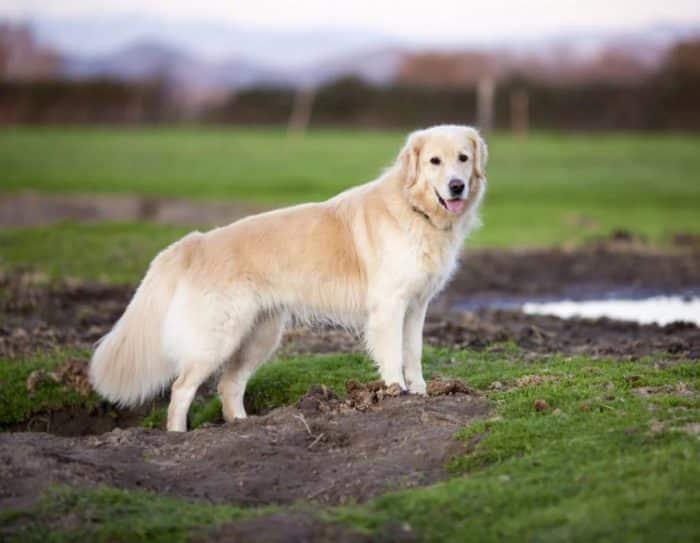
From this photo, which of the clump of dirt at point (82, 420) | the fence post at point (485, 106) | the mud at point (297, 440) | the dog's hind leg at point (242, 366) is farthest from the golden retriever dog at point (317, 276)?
the fence post at point (485, 106)

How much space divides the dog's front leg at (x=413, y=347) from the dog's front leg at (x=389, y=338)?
368 mm

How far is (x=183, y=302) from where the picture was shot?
880 centimetres

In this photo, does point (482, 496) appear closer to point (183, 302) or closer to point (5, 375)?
point (183, 302)

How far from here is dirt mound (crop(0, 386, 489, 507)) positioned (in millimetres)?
6676

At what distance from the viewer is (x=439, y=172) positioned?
873 cm

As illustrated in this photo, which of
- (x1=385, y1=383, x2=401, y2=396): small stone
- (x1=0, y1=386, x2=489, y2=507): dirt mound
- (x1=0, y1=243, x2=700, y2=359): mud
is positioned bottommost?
(x1=0, y1=243, x2=700, y2=359): mud

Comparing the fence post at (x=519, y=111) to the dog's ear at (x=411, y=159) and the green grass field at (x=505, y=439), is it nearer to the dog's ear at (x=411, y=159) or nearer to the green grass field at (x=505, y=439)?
the green grass field at (x=505, y=439)

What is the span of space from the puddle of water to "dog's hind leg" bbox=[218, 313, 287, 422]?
5.02 metres

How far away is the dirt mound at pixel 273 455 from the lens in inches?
263

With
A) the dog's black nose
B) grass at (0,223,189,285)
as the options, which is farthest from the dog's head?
grass at (0,223,189,285)

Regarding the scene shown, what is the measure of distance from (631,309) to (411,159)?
6422mm

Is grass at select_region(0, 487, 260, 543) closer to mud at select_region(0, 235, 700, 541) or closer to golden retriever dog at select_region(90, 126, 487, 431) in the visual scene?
mud at select_region(0, 235, 700, 541)

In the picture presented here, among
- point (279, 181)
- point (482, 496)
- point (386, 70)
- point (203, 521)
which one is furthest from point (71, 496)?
point (386, 70)

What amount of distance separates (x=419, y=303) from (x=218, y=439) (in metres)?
2.31
